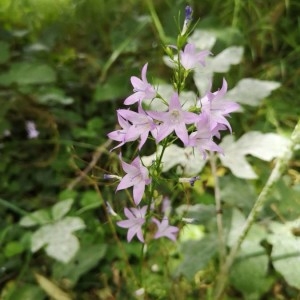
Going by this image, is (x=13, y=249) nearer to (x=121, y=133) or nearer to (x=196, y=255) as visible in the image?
(x=196, y=255)

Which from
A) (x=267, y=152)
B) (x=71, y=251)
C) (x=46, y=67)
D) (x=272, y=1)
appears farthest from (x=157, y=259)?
(x=272, y=1)

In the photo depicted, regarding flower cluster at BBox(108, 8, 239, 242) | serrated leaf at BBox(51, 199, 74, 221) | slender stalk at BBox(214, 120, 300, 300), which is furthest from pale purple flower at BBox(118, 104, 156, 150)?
serrated leaf at BBox(51, 199, 74, 221)

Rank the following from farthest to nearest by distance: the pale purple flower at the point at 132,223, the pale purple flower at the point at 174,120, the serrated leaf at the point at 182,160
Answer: the serrated leaf at the point at 182,160
the pale purple flower at the point at 132,223
the pale purple flower at the point at 174,120

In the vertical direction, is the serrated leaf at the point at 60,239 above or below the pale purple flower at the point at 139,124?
below

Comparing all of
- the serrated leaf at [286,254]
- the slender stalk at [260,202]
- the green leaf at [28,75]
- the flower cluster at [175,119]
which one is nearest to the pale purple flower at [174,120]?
the flower cluster at [175,119]

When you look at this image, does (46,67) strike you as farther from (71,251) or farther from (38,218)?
(71,251)

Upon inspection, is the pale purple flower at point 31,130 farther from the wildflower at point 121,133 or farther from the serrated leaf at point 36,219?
the wildflower at point 121,133
